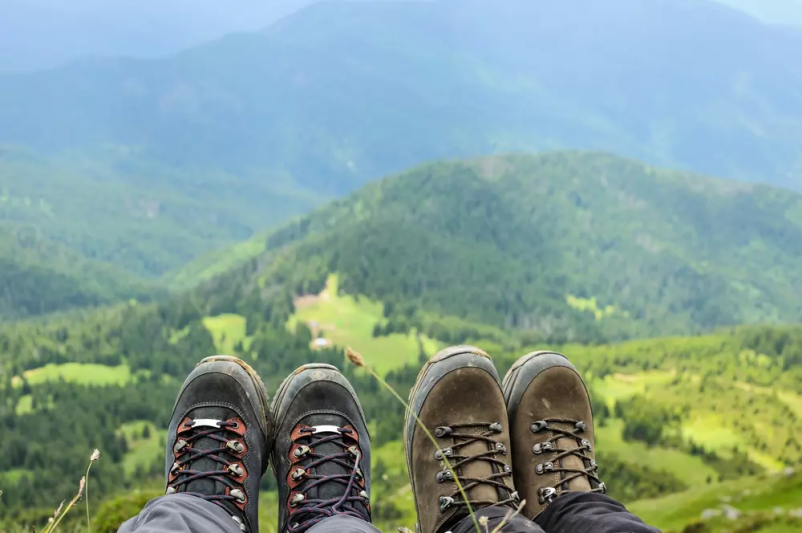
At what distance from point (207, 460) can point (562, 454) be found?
2430 mm

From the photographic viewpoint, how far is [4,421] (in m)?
69.1

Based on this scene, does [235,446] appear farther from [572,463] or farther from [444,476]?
[572,463]

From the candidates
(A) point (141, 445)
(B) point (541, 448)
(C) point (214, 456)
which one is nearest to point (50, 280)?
(A) point (141, 445)

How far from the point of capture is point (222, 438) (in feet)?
12.6

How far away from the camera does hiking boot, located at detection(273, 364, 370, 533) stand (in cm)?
351

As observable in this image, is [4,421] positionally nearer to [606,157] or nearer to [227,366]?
[227,366]

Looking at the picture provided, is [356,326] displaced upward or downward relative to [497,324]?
upward

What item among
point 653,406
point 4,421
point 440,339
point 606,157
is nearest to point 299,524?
point 653,406

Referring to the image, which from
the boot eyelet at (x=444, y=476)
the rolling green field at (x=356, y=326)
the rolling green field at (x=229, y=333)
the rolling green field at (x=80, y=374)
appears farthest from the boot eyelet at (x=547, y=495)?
the rolling green field at (x=80, y=374)

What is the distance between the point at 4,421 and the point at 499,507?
84.4 m

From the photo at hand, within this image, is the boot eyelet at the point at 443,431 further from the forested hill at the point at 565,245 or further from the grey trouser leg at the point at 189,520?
the forested hill at the point at 565,245

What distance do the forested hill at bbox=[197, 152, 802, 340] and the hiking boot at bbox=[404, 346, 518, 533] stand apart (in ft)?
348

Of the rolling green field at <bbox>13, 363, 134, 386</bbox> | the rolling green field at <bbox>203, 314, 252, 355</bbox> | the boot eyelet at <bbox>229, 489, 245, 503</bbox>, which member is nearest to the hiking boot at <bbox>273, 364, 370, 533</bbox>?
the boot eyelet at <bbox>229, 489, 245, 503</bbox>

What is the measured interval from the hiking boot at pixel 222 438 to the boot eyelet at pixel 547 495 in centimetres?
188
